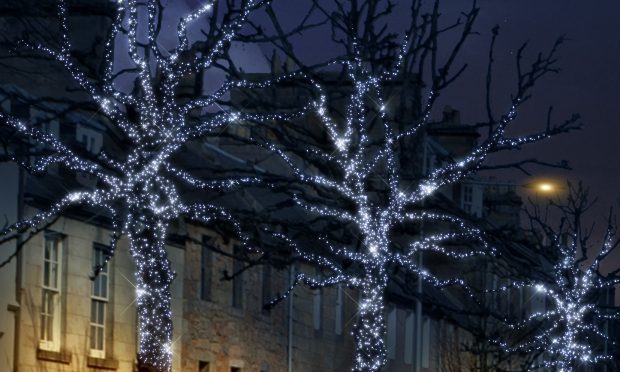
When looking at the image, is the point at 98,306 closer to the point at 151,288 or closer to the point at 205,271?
the point at 205,271

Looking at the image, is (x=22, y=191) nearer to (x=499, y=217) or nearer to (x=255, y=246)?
(x=255, y=246)

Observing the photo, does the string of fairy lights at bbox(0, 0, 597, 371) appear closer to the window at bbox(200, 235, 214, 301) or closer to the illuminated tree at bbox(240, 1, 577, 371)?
the illuminated tree at bbox(240, 1, 577, 371)

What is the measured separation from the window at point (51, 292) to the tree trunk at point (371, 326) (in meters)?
7.47

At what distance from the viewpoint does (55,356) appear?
31.8m

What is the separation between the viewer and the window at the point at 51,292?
32.0 metres

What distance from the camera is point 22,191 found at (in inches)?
1225

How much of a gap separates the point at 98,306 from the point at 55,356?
256 centimetres

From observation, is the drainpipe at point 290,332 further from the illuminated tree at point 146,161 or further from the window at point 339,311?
the illuminated tree at point 146,161

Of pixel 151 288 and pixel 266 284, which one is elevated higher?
pixel 266 284

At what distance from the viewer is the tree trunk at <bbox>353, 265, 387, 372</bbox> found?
2627 cm

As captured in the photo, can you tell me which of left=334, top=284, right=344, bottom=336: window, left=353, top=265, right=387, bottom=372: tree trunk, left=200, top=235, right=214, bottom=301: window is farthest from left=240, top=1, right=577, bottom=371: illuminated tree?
left=334, top=284, right=344, bottom=336: window

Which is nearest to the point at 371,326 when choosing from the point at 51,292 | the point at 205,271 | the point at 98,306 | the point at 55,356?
the point at 55,356

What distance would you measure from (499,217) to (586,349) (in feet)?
128

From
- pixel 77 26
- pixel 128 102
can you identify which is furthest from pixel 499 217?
pixel 128 102
